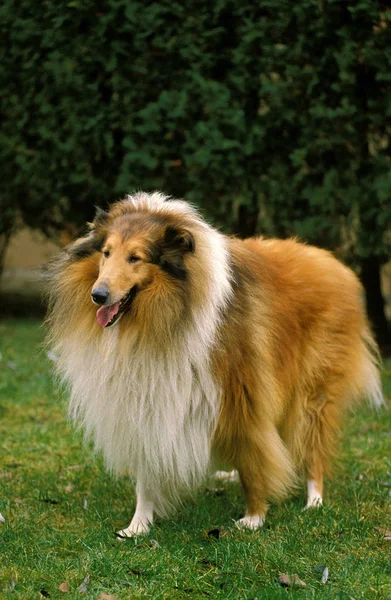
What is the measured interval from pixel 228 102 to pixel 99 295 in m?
4.39

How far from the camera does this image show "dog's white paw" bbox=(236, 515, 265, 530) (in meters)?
4.16

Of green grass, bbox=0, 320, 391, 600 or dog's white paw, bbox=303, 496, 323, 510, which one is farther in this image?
dog's white paw, bbox=303, 496, 323, 510

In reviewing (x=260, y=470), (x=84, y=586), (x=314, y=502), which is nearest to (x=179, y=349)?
(x=260, y=470)

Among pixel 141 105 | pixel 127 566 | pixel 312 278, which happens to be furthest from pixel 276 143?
pixel 127 566

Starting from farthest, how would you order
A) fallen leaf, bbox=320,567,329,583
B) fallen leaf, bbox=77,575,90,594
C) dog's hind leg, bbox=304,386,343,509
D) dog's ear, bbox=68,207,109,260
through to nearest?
dog's hind leg, bbox=304,386,343,509, dog's ear, bbox=68,207,109,260, fallen leaf, bbox=320,567,329,583, fallen leaf, bbox=77,575,90,594

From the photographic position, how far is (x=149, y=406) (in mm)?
3902

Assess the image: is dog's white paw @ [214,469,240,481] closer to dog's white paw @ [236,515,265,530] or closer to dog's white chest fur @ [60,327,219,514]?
dog's white paw @ [236,515,265,530]

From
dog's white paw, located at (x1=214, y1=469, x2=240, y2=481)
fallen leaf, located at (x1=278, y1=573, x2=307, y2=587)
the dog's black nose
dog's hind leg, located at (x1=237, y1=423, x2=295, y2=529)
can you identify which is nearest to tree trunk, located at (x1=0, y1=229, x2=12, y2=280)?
dog's white paw, located at (x1=214, y1=469, x2=240, y2=481)

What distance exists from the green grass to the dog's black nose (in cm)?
96

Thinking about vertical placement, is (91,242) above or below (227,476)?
above

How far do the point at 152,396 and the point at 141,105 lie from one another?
184 inches

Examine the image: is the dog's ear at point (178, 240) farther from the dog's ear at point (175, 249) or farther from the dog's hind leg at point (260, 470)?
the dog's hind leg at point (260, 470)

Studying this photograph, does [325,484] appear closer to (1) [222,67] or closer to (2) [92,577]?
(2) [92,577]

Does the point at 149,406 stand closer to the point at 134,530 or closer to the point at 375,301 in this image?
the point at 134,530
